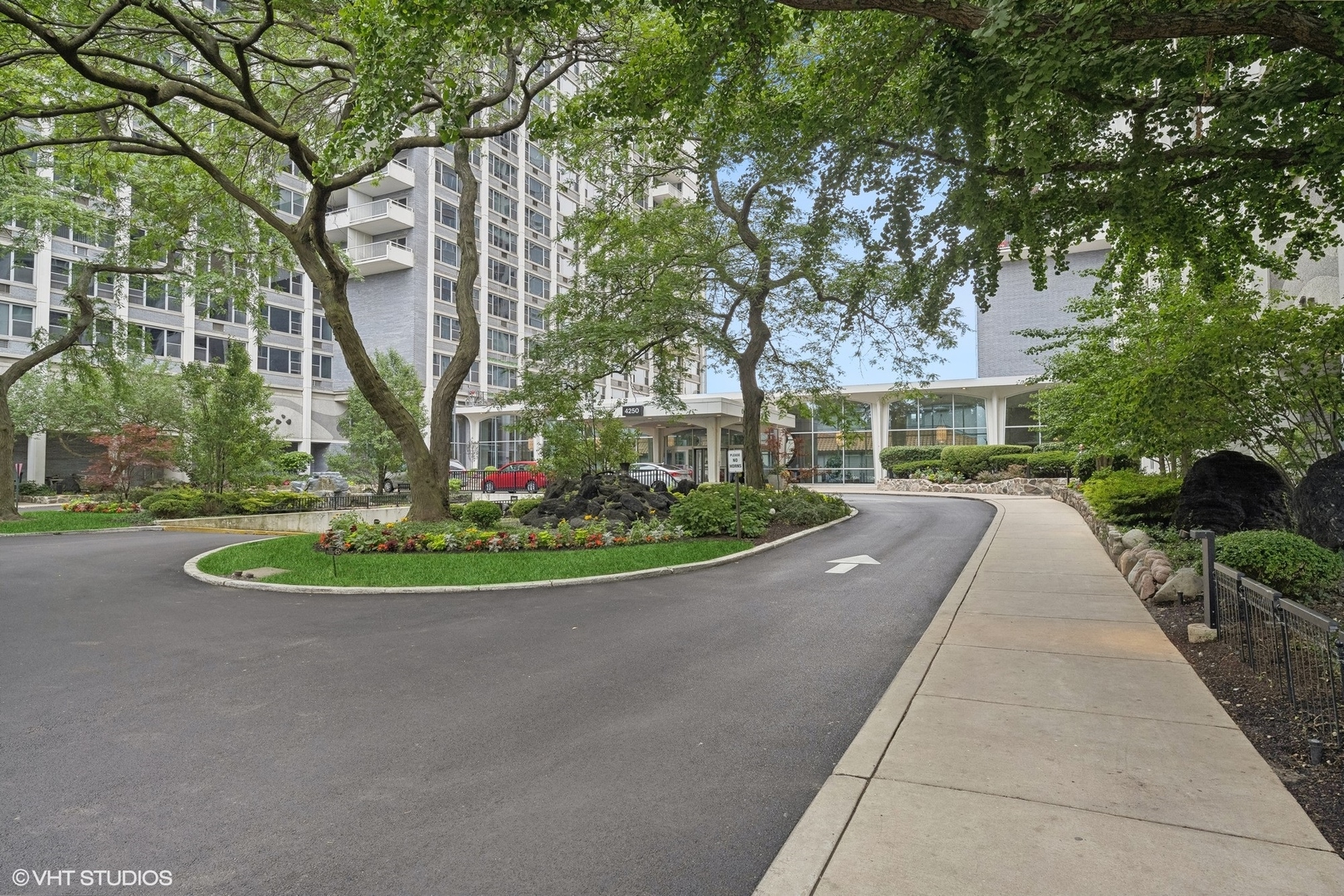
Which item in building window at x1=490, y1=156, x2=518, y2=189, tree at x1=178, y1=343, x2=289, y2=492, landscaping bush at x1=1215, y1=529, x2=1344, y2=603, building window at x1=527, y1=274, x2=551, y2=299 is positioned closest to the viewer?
landscaping bush at x1=1215, y1=529, x2=1344, y2=603

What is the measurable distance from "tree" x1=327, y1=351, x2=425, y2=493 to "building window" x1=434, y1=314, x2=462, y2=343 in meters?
14.0

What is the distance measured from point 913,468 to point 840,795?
126ft

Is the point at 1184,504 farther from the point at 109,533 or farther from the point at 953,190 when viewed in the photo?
the point at 109,533

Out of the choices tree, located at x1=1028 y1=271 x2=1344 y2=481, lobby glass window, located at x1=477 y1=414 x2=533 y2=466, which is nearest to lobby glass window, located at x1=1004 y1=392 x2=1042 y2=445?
tree, located at x1=1028 y1=271 x2=1344 y2=481

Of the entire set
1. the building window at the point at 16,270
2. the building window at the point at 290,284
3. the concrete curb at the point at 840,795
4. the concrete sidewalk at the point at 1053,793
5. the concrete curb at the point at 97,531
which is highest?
the building window at the point at 290,284

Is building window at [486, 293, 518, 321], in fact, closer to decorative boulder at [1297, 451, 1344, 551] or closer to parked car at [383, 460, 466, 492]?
parked car at [383, 460, 466, 492]

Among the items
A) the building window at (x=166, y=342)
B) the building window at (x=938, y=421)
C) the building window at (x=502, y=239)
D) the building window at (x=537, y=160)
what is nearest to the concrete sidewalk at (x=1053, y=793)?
the building window at (x=938, y=421)

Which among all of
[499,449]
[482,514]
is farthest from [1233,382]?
[499,449]

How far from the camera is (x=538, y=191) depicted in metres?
60.8

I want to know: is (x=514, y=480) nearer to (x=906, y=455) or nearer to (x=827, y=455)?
(x=827, y=455)

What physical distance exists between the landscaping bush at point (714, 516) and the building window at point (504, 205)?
45.4 meters

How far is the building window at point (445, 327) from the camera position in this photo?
5216cm

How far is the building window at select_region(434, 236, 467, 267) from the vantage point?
2031 inches
